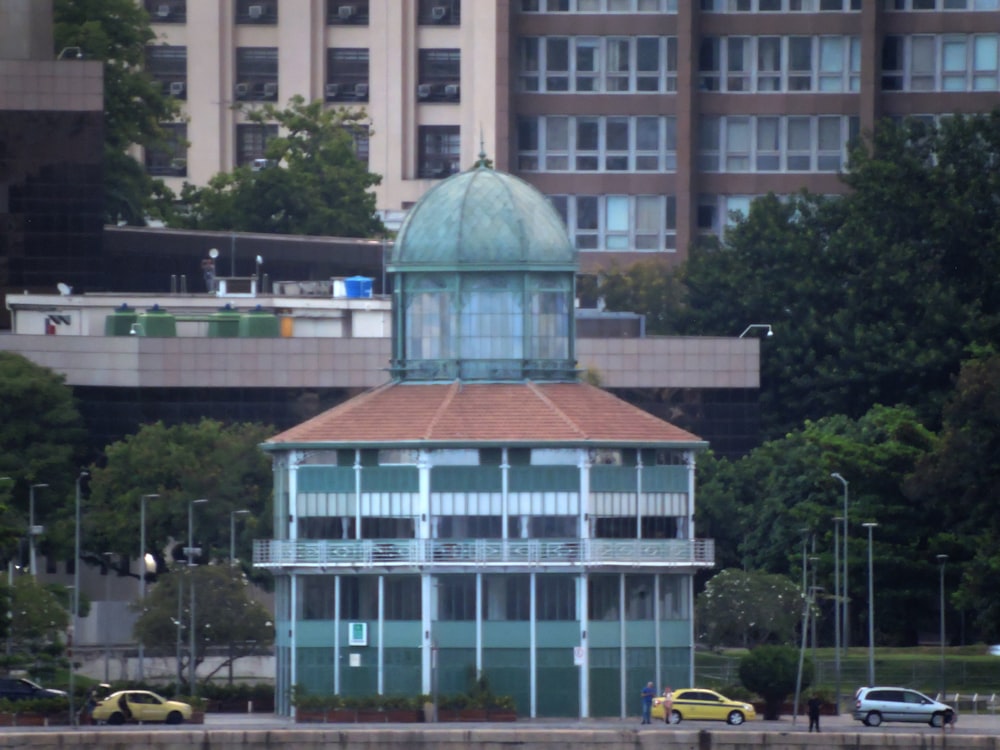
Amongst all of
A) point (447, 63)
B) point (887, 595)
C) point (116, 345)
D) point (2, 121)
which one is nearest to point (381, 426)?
point (887, 595)

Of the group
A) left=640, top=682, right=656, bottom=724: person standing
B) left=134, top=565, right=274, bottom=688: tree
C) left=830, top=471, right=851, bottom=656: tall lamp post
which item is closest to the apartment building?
left=830, top=471, right=851, bottom=656: tall lamp post

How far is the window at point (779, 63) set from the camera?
16650 centimetres

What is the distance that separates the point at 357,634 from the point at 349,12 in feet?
310

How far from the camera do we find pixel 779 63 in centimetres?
16725

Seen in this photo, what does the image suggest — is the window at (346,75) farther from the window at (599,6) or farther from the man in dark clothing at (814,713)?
the man in dark clothing at (814,713)

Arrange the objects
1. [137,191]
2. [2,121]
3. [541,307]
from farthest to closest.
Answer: [137,191]
[2,121]
[541,307]

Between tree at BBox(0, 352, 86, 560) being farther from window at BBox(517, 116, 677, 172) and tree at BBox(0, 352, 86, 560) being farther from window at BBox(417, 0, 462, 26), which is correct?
window at BBox(417, 0, 462, 26)

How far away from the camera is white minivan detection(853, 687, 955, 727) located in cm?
9050

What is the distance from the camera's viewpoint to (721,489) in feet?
406

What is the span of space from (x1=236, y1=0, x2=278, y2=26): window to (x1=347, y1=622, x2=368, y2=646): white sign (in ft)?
309

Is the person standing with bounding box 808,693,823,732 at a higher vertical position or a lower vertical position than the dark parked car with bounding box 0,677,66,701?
higher

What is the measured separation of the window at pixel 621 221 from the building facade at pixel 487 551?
247 ft

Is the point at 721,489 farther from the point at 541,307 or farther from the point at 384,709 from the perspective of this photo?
the point at 384,709

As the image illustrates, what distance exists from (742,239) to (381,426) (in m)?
53.5
